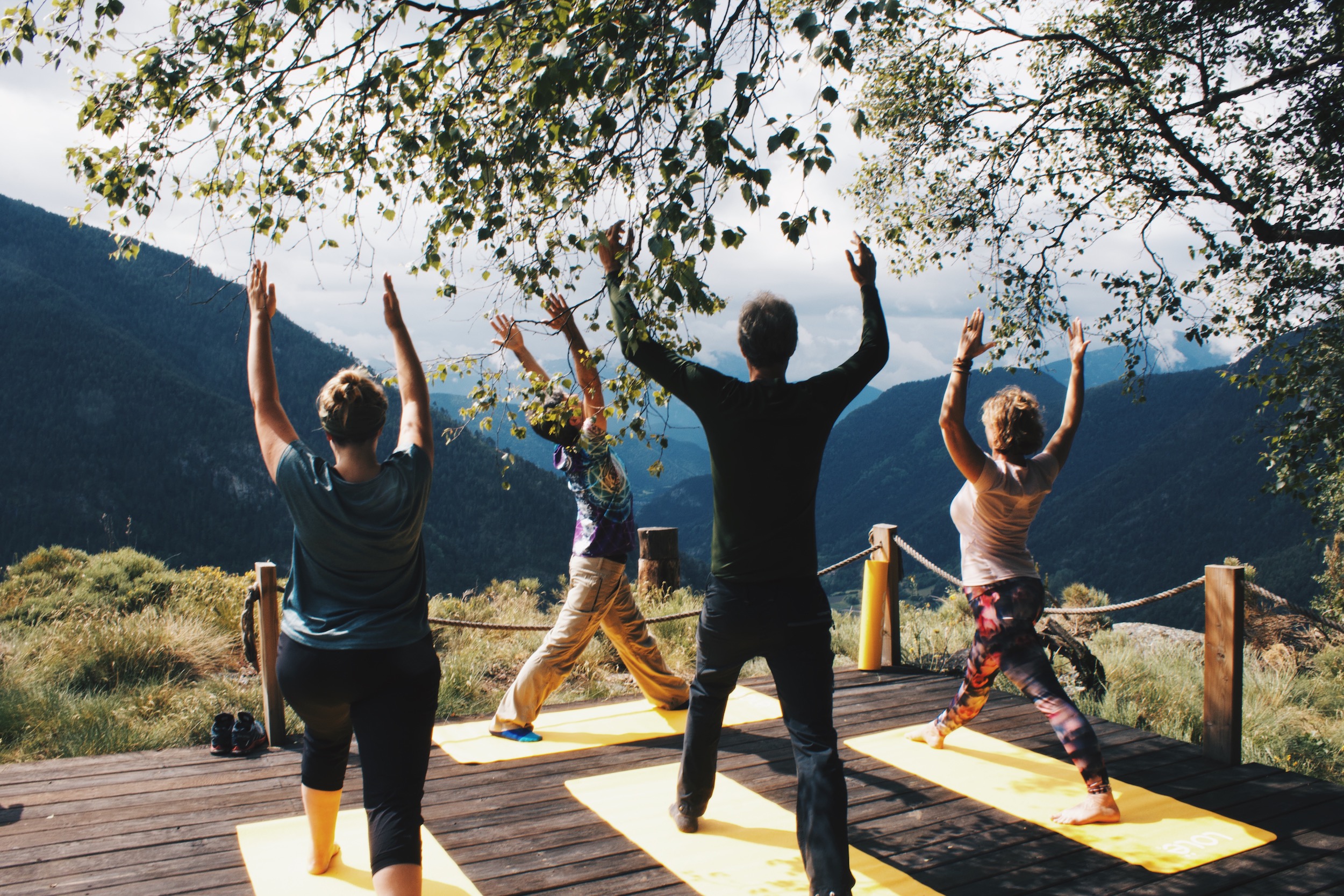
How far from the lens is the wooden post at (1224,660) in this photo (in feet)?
13.8

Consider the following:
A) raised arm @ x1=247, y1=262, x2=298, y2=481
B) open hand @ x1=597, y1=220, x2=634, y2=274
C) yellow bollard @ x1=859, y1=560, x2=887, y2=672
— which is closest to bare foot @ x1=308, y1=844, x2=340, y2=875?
raised arm @ x1=247, y1=262, x2=298, y2=481

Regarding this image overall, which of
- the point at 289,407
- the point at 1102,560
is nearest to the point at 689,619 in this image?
the point at 289,407

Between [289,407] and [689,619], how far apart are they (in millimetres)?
56449

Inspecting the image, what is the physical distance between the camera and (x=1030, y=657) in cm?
363

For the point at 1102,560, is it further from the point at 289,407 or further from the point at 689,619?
the point at 689,619

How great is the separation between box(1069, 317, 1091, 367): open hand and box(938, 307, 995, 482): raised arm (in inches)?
23.5

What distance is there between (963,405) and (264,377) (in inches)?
93.9

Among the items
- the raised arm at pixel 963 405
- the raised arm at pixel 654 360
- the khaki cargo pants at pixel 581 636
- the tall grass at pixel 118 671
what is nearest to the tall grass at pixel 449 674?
the tall grass at pixel 118 671

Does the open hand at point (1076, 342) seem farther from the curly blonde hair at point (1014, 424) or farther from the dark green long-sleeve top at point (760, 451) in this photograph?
the dark green long-sleeve top at point (760, 451)

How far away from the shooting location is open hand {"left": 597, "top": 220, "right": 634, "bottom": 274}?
2.91m

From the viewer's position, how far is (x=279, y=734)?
14.7ft

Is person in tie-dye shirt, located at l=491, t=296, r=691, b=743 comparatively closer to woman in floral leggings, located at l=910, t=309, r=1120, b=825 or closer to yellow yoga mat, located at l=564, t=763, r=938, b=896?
yellow yoga mat, located at l=564, t=763, r=938, b=896

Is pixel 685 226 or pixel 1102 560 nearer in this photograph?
pixel 685 226

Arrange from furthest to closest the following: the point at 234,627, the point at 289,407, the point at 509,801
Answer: the point at 289,407, the point at 234,627, the point at 509,801
